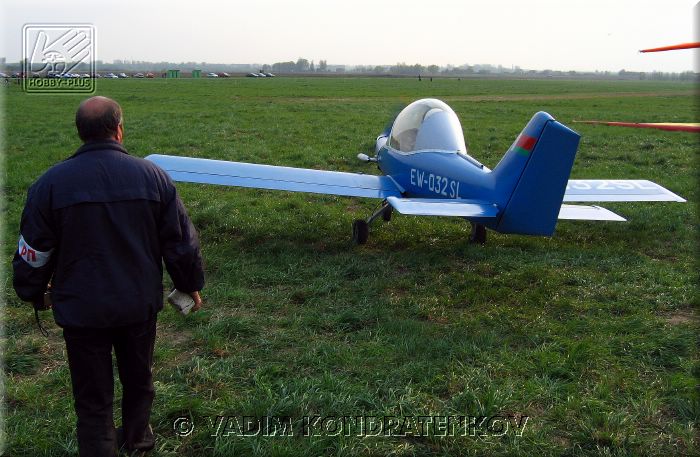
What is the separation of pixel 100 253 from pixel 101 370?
0.64 m

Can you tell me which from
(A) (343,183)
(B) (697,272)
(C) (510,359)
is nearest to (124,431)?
(C) (510,359)

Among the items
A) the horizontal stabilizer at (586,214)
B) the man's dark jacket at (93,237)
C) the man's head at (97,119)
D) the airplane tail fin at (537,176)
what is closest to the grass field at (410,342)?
the horizontal stabilizer at (586,214)

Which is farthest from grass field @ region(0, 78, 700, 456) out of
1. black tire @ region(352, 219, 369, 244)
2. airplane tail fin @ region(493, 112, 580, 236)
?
airplane tail fin @ region(493, 112, 580, 236)

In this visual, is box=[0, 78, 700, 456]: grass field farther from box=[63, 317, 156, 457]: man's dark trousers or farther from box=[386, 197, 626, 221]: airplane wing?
box=[386, 197, 626, 221]: airplane wing

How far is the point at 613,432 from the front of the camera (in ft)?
11.6

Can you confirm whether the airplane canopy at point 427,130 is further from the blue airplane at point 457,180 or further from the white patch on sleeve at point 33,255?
the white patch on sleeve at point 33,255

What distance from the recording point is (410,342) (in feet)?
15.6

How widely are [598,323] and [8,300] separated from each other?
5.54m

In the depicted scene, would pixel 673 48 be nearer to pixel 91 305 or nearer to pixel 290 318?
pixel 91 305

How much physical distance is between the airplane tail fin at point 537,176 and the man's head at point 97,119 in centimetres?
443

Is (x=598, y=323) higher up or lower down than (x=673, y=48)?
lower down

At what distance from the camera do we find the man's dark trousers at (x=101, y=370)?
116 inches

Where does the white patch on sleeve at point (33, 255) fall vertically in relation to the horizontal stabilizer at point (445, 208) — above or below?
above

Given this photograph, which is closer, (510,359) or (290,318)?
(510,359)
